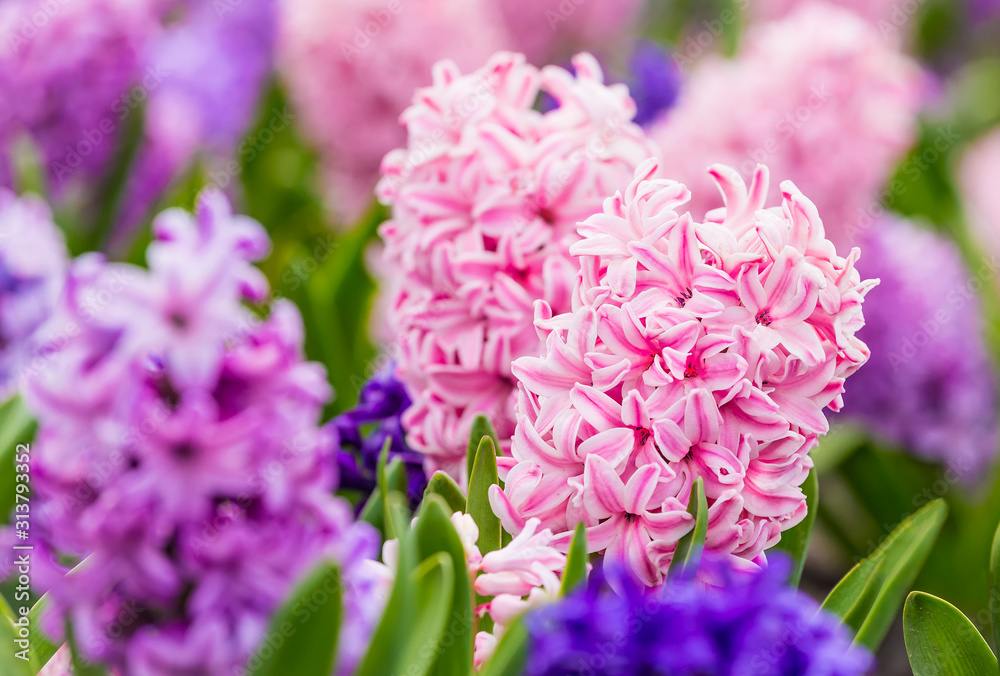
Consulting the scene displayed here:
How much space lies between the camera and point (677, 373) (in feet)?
2.06

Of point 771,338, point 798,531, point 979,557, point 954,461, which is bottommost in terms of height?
point 979,557

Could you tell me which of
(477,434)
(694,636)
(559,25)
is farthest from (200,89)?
(694,636)

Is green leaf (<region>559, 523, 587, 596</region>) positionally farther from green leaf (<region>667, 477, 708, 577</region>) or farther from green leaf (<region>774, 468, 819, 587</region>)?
green leaf (<region>774, 468, 819, 587</region>)


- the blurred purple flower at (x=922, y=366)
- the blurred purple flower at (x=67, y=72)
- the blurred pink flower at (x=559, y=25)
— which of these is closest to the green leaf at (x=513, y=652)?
the blurred purple flower at (x=922, y=366)

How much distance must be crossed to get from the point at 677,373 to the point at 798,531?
0.32 m

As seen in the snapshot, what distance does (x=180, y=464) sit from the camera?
1.75 feet

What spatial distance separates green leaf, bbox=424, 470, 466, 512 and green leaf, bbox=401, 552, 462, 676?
159 millimetres

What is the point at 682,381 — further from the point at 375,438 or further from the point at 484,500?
the point at 375,438

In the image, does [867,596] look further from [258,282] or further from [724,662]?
[258,282]

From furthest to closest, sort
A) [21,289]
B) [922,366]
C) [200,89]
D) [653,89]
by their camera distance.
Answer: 1. [200,89]
2. [653,89]
3. [922,366]
4. [21,289]

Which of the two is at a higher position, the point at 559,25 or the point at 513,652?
the point at 559,25

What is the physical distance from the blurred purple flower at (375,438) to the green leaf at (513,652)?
40 centimetres

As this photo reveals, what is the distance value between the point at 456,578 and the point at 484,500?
146 millimetres

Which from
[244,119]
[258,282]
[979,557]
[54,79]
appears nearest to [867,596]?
[258,282]
